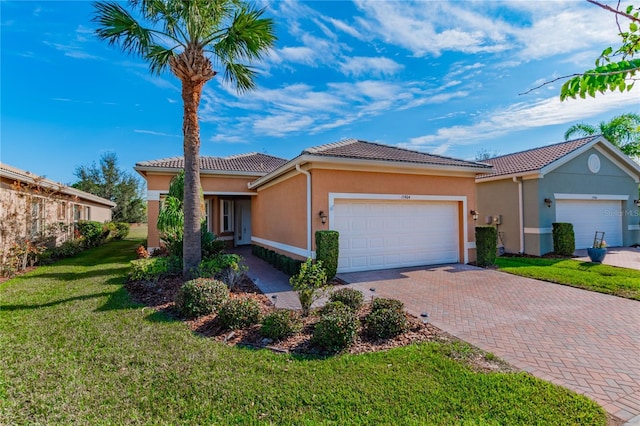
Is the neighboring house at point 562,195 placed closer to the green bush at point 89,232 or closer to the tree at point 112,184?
the green bush at point 89,232

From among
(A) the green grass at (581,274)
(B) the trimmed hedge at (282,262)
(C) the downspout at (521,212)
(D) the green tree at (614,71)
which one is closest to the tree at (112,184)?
(B) the trimmed hedge at (282,262)

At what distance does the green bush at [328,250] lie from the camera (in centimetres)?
852

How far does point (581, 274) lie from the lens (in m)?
9.53

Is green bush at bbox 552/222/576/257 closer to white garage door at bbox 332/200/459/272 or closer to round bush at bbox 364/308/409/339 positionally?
white garage door at bbox 332/200/459/272

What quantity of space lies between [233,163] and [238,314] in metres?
13.7

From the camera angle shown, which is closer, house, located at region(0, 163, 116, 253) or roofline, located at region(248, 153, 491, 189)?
roofline, located at region(248, 153, 491, 189)

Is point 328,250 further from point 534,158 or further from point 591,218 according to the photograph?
point 591,218

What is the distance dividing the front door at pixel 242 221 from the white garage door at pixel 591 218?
58.8 feet

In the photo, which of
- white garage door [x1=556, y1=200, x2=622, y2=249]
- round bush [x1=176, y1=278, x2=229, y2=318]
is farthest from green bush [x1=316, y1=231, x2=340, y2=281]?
white garage door [x1=556, y1=200, x2=622, y2=249]

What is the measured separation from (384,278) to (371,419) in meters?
6.50

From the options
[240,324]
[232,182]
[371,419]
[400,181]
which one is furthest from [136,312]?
[232,182]

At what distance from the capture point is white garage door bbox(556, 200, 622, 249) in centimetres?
1494

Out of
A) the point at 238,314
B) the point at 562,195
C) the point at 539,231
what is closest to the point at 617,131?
the point at 562,195

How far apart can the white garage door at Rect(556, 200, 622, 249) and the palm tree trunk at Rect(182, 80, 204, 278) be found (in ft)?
55.9
